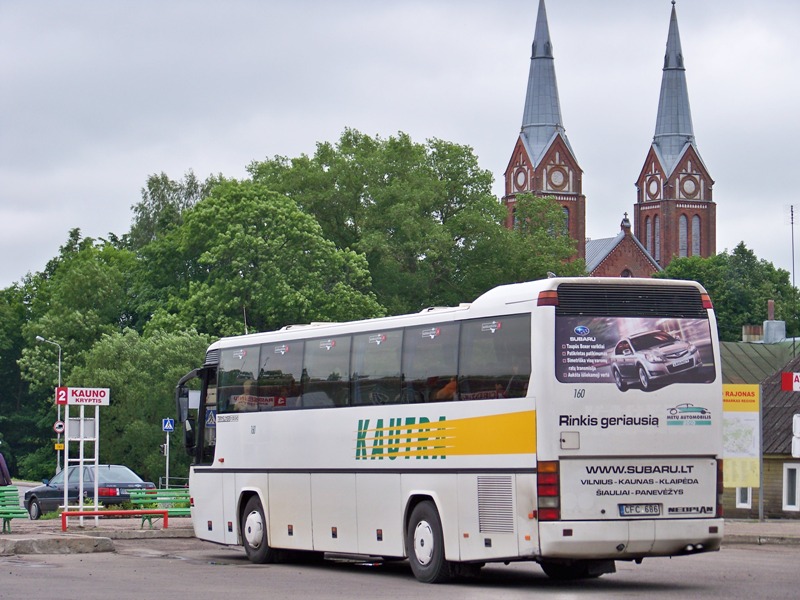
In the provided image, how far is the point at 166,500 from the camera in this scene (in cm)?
3359

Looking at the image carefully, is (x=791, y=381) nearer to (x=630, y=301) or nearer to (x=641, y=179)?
(x=630, y=301)

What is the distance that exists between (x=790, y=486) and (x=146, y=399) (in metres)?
31.4

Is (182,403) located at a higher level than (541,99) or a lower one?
lower

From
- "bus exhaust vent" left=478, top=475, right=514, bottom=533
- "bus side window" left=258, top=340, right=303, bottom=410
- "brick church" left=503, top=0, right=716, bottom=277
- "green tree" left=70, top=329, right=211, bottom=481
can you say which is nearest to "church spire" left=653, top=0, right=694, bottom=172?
"brick church" left=503, top=0, right=716, bottom=277

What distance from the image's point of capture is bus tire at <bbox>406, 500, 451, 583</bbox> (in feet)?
60.1

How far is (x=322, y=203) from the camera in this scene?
76.9 m

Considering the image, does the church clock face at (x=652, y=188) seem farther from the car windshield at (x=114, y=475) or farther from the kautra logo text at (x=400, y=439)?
the kautra logo text at (x=400, y=439)

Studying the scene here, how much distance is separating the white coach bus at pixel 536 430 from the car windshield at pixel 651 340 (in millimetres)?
22

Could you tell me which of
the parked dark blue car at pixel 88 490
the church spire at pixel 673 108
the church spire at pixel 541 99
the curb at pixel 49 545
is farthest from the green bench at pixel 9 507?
the church spire at pixel 673 108

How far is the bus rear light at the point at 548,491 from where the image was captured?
54.8ft

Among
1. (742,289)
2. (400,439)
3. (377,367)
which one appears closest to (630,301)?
(400,439)

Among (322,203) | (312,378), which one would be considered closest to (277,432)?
(312,378)

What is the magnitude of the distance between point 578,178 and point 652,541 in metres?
130

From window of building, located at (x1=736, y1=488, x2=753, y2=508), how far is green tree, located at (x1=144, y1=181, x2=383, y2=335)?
88.8 ft
